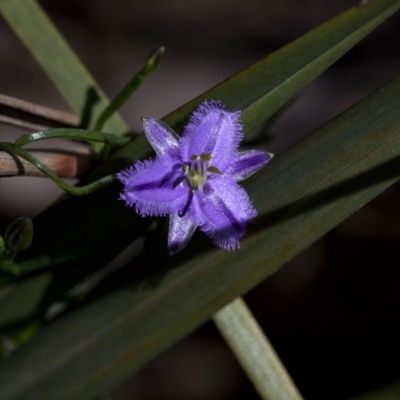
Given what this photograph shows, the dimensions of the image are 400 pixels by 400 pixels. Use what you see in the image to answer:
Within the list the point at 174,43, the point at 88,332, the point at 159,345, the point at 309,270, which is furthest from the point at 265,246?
the point at 174,43

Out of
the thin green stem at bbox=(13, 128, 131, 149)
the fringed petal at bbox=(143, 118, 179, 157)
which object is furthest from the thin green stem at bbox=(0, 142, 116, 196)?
the fringed petal at bbox=(143, 118, 179, 157)

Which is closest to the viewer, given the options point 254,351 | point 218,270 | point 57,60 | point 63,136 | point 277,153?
point 63,136

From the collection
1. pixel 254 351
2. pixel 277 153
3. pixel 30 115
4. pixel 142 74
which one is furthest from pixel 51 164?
pixel 277 153

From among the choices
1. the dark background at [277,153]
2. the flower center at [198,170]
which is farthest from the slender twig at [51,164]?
the dark background at [277,153]

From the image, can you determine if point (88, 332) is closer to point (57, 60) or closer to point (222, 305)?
point (222, 305)

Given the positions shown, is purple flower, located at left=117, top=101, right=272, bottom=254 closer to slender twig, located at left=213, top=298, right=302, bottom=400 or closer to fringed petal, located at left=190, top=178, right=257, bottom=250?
fringed petal, located at left=190, top=178, right=257, bottom=250

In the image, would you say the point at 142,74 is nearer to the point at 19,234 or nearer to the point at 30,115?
the point at 30,115
